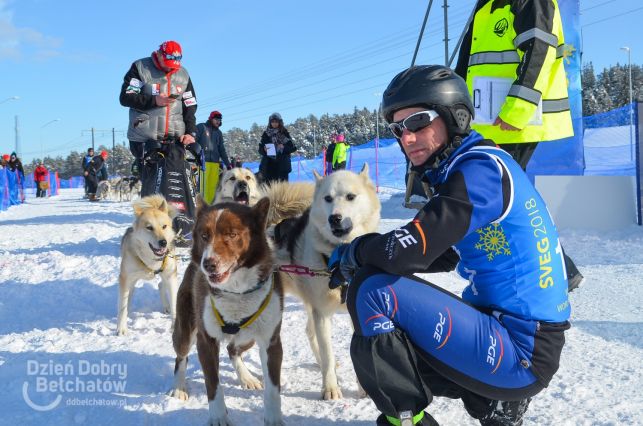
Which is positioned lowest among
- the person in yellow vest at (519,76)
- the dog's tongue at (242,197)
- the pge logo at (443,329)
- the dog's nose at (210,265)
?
the pge logo at (443,329)

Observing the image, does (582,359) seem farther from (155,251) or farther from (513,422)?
(155,251)

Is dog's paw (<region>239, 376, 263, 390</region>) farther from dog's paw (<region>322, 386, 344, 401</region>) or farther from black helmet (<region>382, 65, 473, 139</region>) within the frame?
black helmet (<region>382, 65, 473, 139</region>)

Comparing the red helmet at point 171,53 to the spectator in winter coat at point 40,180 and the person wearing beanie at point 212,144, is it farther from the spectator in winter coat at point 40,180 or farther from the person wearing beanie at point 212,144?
the spectator in winter coat at point 40,180

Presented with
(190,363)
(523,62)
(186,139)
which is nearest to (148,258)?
(190,363)

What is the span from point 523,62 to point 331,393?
89.7 inches

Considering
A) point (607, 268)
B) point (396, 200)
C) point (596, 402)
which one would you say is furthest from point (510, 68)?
point (396, 200)

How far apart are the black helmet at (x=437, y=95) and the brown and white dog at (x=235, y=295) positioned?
976 mm

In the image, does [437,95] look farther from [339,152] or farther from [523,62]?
[339,152]

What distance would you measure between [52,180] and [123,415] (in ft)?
123

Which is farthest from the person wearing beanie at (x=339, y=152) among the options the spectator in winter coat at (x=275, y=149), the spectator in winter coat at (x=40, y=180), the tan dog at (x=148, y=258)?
the spectator in winter coat at (x=40, y=180)

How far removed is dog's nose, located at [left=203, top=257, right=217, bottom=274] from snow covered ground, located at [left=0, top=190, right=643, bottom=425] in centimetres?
75

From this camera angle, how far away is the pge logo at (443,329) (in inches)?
65.8

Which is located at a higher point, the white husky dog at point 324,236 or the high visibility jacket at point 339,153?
the high visibility jacket at point 339,153

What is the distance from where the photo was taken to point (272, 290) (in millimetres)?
2502
